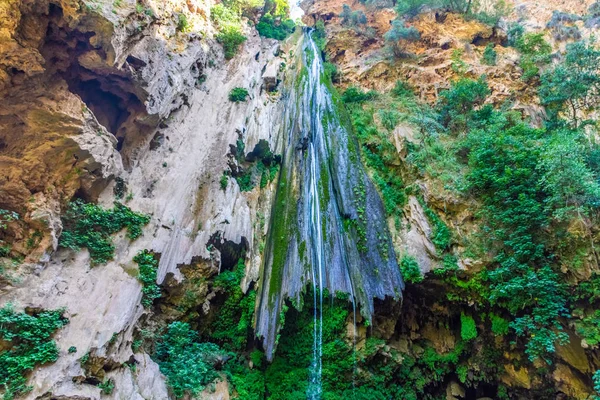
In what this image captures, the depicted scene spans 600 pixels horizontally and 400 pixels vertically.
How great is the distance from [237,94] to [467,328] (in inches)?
465

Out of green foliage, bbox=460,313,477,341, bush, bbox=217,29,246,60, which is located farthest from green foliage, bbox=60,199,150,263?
bush, bbox=217,29,246,60

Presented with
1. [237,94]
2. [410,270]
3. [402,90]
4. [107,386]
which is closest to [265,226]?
[410,270]

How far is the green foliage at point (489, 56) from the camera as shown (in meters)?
14.7

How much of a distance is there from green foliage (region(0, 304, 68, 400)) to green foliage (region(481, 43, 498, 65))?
1907 cm

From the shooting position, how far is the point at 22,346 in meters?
5.05

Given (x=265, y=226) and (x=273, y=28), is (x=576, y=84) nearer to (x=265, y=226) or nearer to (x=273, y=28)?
(x=265, y=226)

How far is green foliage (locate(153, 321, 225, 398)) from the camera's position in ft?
22.6

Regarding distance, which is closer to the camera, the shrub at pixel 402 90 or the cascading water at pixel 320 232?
the cascading water at pixel 320 232

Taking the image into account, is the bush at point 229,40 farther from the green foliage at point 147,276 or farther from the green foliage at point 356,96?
the green foliage at point 147,276

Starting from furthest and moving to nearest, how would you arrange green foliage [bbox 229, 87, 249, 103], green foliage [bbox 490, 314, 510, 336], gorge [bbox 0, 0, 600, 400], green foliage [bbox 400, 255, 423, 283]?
green foliage [bbox 229, 87, 249, 103], green foliage [bbox 400, 255, 423, 283], green foliage [bbox 490, 314, 510, 336], gorge [bbox 0, 0, 600, 400]

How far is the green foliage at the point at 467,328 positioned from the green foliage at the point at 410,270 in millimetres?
1606

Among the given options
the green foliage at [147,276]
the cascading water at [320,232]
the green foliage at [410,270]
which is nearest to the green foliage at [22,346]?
the green foliage at [147,276]

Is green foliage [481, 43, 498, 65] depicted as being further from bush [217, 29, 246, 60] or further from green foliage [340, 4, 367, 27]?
bush [217, 29, 246, 60]

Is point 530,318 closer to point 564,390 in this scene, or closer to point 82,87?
point 564,390
